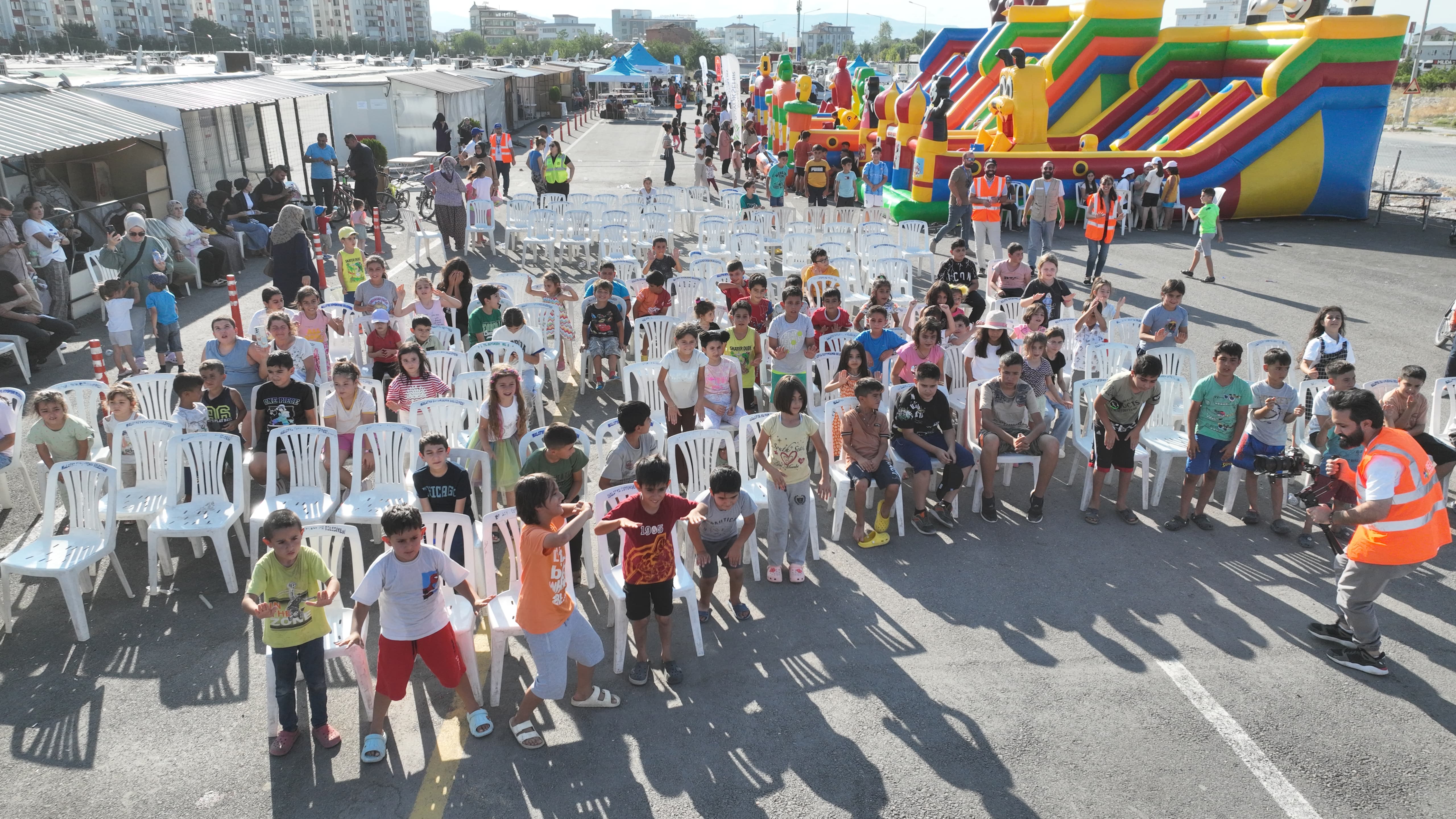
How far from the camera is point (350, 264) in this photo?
1099cm

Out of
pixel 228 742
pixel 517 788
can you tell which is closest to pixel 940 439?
pixel 517 788

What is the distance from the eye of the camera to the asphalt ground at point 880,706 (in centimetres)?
438

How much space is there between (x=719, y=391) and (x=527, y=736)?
11.6 feet

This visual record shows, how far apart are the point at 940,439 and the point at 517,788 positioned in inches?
157

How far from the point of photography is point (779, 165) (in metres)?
19.1

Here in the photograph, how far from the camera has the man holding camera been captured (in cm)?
498

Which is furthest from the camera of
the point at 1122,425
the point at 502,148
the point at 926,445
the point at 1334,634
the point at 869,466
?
the point at 502,148

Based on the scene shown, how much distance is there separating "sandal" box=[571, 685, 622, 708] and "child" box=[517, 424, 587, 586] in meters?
0.87

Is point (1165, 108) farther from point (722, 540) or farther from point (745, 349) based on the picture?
point (722, 540)

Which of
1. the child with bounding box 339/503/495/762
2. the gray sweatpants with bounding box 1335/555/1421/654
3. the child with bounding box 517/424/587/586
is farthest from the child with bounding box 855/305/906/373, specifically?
the child with bounding box 339/503/495/762

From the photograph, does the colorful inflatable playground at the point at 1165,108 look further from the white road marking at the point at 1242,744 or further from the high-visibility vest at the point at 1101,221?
the white road marking at the point at 1242,744

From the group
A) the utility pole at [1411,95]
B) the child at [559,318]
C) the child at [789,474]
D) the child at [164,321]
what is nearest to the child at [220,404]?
the child at [164,321]

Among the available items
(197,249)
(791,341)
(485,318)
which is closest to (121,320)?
(485,318)

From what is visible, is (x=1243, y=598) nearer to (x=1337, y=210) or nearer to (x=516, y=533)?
(x=516, y=533)
